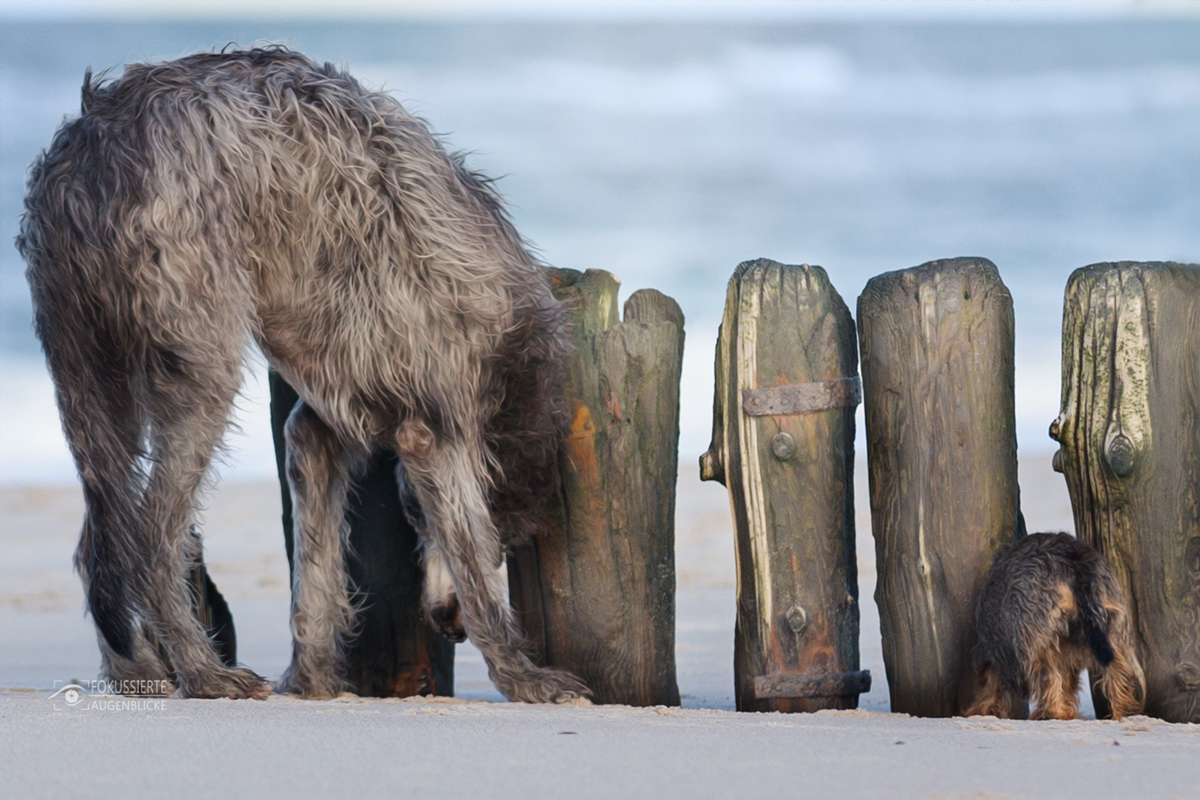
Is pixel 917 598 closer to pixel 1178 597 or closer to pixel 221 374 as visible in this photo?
pixel 1178 597

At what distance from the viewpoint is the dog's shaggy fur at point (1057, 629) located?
439 cm

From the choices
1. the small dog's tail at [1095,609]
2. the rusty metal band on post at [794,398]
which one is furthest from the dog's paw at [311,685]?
the small dog's tail at [1095,609]

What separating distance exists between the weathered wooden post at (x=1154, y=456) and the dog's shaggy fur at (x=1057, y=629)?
5.1 inches

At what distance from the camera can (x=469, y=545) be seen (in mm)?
4723

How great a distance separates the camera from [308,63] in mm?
4742

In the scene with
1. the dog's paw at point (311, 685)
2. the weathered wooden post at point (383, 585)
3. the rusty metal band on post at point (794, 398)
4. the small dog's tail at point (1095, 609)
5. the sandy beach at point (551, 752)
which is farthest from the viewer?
the weathered wooden post at point (383, 585)

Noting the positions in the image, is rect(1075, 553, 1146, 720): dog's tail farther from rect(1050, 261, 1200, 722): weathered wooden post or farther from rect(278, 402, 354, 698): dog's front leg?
rect(278, 402, 354, 698): dog's front leg

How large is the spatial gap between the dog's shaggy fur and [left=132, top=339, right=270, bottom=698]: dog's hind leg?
→ 8.79ft

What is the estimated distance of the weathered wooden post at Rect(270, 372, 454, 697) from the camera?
208 inches

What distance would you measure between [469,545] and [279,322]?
1.06m

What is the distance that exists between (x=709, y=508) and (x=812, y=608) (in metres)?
10.1

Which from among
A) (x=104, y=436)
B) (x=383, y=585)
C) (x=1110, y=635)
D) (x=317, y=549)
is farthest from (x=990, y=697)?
(x=104, y=436)

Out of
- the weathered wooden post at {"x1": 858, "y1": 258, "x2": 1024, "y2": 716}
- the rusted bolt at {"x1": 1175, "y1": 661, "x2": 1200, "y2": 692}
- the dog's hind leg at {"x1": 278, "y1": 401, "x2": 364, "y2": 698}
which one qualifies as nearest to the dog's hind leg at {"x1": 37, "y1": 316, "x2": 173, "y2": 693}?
the dog's hind leg at {"x1": 278, "y1": 401, "x2": 364, "y2": 698}

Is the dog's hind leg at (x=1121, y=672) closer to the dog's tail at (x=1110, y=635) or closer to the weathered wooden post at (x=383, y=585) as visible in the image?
the dog's tail at (x=1110, y=635)
